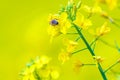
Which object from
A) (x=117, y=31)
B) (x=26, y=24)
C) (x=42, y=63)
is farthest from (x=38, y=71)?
(x=26, y=24)

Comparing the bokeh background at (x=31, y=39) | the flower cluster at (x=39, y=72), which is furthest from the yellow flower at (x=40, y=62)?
the bokeh background at (x=31, y=39)

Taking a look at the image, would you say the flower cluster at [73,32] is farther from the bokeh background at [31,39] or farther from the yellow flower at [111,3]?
the bokeh background at [31,39]

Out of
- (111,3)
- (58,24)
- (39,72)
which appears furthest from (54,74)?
(111,3)

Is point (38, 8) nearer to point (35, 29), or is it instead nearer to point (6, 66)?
point (35, 29)

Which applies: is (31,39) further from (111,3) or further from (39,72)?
(111,3)

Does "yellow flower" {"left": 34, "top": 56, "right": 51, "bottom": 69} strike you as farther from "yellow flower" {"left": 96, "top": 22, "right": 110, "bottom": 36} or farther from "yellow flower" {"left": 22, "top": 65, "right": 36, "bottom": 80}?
"yellow flower" {"left": 96, "top": 22, "right": 110, "bottom": 36}

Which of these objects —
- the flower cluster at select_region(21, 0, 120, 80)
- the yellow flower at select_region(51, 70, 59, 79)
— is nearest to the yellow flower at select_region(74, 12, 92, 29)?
the flower cluster at select_region(21, 0, 120, 80)
